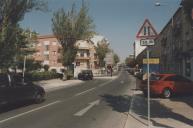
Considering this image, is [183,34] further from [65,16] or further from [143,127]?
[143,127]

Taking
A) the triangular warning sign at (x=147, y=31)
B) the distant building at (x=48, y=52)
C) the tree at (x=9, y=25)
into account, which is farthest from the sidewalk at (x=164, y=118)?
the distant building at (x=48, y=52)

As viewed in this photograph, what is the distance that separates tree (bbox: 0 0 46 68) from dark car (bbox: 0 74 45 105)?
28.3 ft

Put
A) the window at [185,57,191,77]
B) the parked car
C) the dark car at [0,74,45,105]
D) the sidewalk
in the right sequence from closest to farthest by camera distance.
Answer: the sidewalk, the dark car at [0,74,45,105], the parked car, the window at [185,57,191,77]

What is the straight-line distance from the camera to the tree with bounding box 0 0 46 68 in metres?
24.8

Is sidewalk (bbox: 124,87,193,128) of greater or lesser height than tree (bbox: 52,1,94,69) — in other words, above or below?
below

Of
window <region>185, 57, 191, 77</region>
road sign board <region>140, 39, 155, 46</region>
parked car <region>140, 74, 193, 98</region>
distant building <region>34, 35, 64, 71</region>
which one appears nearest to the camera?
road sign board <region>140, 39, 155, 46</region>

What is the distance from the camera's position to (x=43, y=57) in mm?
89500

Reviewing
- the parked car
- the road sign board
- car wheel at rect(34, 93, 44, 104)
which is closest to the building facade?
the parked car

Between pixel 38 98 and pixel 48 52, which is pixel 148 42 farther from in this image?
pixel 48 52

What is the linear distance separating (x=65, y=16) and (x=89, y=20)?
134 inches

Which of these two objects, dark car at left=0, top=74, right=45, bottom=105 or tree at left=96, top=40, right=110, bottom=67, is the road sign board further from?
tree at left=96, top=40, right=110, bottom=67

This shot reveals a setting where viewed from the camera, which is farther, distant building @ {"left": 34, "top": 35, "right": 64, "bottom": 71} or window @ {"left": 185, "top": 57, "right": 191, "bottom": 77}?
distant building @ {"left": 34, "top": 35, "right": 64, "bottom": 71}

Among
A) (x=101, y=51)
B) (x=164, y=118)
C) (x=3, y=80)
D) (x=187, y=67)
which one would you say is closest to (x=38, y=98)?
(x=3, y=80)

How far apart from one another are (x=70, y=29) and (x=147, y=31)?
36825mm
